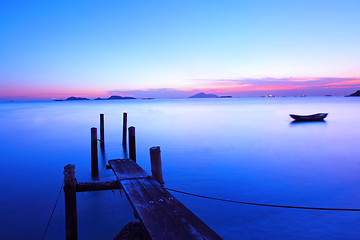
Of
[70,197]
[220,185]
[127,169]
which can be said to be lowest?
[220,185]

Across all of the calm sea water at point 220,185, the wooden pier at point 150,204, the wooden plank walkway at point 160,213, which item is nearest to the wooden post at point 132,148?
the calm sea water at point 220,185

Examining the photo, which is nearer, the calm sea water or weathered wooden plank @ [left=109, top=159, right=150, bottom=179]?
weathered wooden plank @ [left=109, top=159, right=150, bottom=179]

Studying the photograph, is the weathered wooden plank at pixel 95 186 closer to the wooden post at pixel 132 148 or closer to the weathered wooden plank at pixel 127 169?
the weathered wooden plank at pixel 127 169

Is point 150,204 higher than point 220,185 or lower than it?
higher

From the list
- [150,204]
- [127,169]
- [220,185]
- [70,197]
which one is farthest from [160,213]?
[220,185]

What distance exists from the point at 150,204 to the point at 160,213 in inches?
13.1

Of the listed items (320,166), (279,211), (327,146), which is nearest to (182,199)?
(279,211)

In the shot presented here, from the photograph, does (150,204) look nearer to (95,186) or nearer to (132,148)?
(95,186)

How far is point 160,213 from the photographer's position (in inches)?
131

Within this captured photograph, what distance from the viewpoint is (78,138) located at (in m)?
20.0

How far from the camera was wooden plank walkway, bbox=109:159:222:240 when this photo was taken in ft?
9.29

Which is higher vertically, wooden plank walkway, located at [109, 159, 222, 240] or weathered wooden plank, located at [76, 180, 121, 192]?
weathered wooden plank, located at [76, 180, 121, 192]

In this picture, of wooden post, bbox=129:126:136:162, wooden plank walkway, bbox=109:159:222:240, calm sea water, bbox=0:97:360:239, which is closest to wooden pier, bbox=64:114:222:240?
wooden plank walkway, bbox=109:159:222:240

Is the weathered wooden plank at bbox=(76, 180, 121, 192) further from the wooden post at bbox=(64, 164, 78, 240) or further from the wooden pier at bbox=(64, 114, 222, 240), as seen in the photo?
the wooden post at bbox=(64, 164, 78, 240)
